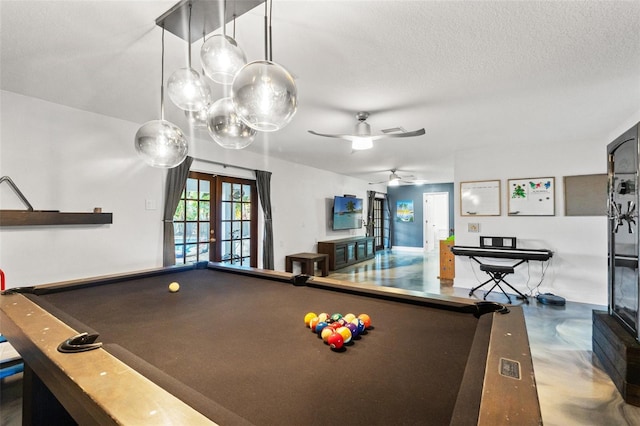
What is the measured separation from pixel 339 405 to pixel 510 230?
5.02m

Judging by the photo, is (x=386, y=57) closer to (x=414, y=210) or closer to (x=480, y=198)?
(x=480, y=198)

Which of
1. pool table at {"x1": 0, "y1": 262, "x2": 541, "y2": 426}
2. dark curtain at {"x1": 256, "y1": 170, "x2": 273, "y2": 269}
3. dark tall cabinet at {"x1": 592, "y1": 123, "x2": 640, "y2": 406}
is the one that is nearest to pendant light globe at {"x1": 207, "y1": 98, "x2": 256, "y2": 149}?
pool table at {"x1": 0, "y1": 262, "x2": 541, "y2": 426}

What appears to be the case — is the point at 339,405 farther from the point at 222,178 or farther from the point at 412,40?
the point at 222,178

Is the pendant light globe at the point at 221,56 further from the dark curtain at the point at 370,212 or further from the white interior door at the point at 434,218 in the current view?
the white interior door at the point at 434,218

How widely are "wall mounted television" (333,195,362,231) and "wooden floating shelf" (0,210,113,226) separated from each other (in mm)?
4880

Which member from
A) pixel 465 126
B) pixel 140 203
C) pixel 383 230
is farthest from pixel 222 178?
pixel 383 230

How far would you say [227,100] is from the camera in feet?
6.26

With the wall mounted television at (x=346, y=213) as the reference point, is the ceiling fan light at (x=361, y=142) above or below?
above

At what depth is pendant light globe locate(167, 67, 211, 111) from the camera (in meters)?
1.69

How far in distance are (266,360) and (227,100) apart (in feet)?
5.09

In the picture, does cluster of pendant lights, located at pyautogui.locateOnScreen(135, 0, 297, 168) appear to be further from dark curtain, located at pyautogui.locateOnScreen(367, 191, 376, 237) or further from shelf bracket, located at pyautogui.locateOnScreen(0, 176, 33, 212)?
dark curtain, located at pyautogui.locateOnScreen(367, 191, 376, 237)

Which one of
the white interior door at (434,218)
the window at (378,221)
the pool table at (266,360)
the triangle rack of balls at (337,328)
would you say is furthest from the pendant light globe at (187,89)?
the white interior door at (434,218)

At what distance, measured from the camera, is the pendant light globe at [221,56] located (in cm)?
153

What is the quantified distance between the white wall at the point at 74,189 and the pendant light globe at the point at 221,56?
240 cm
